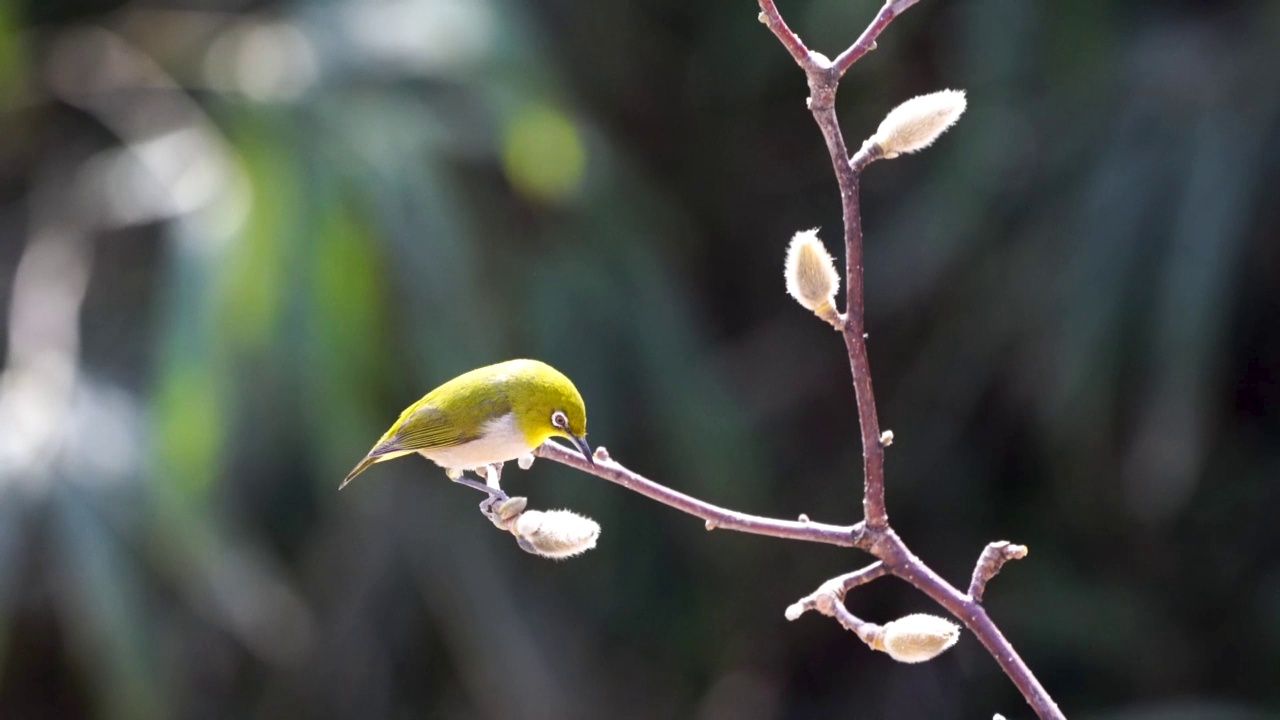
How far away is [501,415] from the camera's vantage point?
131 cm

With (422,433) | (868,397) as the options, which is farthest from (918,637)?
(422,433)

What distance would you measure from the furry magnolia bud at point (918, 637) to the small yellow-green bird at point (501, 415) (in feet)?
1.18

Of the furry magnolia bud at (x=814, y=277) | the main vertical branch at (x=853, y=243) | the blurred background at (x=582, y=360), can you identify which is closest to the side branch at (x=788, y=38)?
the main vertical branch at (x=853, y=243)

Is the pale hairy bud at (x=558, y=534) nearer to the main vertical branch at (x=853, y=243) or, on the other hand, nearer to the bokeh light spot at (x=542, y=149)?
the main vertical branch at (x=853, y=243)

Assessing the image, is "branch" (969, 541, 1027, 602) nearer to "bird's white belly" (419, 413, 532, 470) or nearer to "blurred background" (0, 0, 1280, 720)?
"bird's white belly" (419, 413, 532, 470)

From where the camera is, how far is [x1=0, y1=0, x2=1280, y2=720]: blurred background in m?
3.86

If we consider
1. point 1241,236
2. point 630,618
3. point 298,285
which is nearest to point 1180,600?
point 1241,236

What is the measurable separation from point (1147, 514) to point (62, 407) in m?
3.29

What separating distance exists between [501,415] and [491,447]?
0.03 meters

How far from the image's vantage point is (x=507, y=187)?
484 centimetres

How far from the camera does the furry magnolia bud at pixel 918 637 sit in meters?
1.02

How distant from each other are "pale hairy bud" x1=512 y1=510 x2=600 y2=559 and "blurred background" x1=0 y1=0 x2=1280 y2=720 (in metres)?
2.60

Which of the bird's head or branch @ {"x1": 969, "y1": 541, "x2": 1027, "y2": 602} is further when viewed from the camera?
the bird's head

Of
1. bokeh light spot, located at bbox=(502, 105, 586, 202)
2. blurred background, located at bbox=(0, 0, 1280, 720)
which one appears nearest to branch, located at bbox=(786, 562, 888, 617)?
blurred background, located at bbox=(0, 0, 1280, 720)
